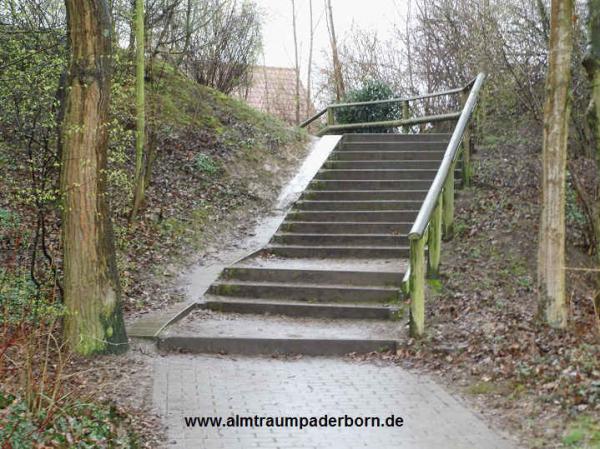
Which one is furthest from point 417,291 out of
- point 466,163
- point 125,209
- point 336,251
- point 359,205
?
point 125,209

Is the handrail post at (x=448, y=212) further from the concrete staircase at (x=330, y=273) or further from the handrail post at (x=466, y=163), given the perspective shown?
the handrail post at (x=466, y=163)

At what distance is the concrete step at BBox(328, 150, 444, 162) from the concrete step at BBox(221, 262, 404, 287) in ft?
14.0

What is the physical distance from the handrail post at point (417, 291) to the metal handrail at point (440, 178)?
0.44ft

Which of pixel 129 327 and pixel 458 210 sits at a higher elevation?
pixel 458 210

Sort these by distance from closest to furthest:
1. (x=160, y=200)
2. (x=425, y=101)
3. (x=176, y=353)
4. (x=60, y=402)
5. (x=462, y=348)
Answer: (x=60, y=402) → (x=462, y=348) → (x=176, y=353) → (x=160, y=200) → (x=425, y=101)

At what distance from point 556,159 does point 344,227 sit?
183 inches

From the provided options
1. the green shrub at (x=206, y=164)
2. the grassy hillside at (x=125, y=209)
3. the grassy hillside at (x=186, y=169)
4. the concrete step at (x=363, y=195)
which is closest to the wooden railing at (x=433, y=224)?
the concrete step at (x=363, y=195)

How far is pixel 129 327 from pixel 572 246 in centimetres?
598

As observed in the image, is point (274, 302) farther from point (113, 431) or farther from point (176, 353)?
point (113, 431)

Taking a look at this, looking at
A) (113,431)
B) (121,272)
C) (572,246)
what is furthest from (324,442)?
(572,246)

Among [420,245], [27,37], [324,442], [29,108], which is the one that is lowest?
[324,442]

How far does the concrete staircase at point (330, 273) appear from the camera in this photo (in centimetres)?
790

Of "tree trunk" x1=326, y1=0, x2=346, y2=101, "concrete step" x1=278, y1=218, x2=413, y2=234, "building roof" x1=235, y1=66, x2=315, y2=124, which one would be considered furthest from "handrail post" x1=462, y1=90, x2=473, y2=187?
"building roof" x1=235, y1=66, x2=315, y2=124

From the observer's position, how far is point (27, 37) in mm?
9789
